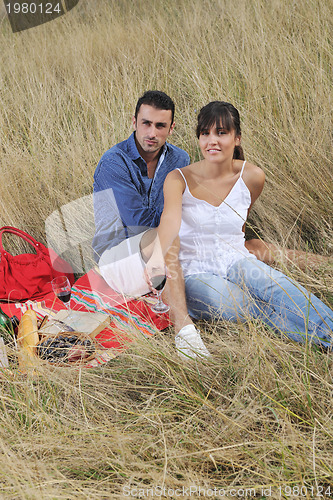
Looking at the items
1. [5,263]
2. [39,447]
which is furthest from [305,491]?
[5,263]

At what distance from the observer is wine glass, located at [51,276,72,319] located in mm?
3007

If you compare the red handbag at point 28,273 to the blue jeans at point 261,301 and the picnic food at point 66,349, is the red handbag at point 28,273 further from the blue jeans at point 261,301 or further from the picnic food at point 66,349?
the blue jeans at point 261,301

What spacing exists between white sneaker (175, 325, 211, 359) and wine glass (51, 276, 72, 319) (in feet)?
2.84

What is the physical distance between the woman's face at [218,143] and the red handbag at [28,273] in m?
1.44

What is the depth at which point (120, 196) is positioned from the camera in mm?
3508

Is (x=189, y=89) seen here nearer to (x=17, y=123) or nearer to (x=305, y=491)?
(x=17, y=123)

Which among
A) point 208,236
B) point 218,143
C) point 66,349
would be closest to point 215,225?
point 208,236

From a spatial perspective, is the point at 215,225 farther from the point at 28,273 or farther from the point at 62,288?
the point at 28,273

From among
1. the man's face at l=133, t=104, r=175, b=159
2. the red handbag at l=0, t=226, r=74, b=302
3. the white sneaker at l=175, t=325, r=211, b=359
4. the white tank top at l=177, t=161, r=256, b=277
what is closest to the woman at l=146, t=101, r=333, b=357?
the white tank top at l=177, t=161, r=256, b=277

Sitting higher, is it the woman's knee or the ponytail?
the ponytail

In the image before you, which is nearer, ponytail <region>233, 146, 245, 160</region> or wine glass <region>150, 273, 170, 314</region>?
wine glass <region>150, 273, 170, 314</region>

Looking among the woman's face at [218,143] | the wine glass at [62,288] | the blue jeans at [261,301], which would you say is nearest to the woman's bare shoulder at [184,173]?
the woman's face at [218,143]

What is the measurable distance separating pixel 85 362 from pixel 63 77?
3.94m

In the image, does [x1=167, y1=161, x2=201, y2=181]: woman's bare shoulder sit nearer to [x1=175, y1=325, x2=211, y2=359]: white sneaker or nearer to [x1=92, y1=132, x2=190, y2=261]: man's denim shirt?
[x1=92, y1=132, x2=190, y2=261]: man's denim shirt
